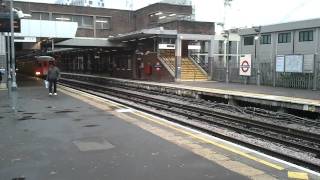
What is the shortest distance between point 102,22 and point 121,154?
56954 mm

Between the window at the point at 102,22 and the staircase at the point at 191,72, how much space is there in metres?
25.4

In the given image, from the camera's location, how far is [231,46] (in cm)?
5891

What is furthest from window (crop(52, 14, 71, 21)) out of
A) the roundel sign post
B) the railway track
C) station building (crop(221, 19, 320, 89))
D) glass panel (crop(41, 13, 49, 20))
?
the railway track

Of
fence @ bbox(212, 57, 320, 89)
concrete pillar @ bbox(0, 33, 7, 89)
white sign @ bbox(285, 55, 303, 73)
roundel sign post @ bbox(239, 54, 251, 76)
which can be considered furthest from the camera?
concrete pillar @ bbox(0, 33, 7, 89)

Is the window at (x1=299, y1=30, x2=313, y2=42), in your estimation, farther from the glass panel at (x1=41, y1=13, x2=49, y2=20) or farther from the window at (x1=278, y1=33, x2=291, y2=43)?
the glass panel at (x1=41, y1=13, x2=49, y2=20)

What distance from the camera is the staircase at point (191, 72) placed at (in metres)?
38.8

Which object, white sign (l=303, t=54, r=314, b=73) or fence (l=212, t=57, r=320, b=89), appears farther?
white sign (l=303, t=54, r=314, b=73)

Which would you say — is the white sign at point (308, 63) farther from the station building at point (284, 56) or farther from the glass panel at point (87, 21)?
the glass panel at point (87, 21)

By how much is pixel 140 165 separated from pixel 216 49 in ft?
140

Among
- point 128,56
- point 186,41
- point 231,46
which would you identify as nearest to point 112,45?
point 128,56

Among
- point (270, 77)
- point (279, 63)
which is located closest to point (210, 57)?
point (270, 77)

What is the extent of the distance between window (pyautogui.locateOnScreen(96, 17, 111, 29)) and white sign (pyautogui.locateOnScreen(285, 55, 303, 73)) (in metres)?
40.4

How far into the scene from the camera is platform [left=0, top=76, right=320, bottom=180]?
24.1 feet

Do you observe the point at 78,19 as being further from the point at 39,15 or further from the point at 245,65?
the point at 245,65
